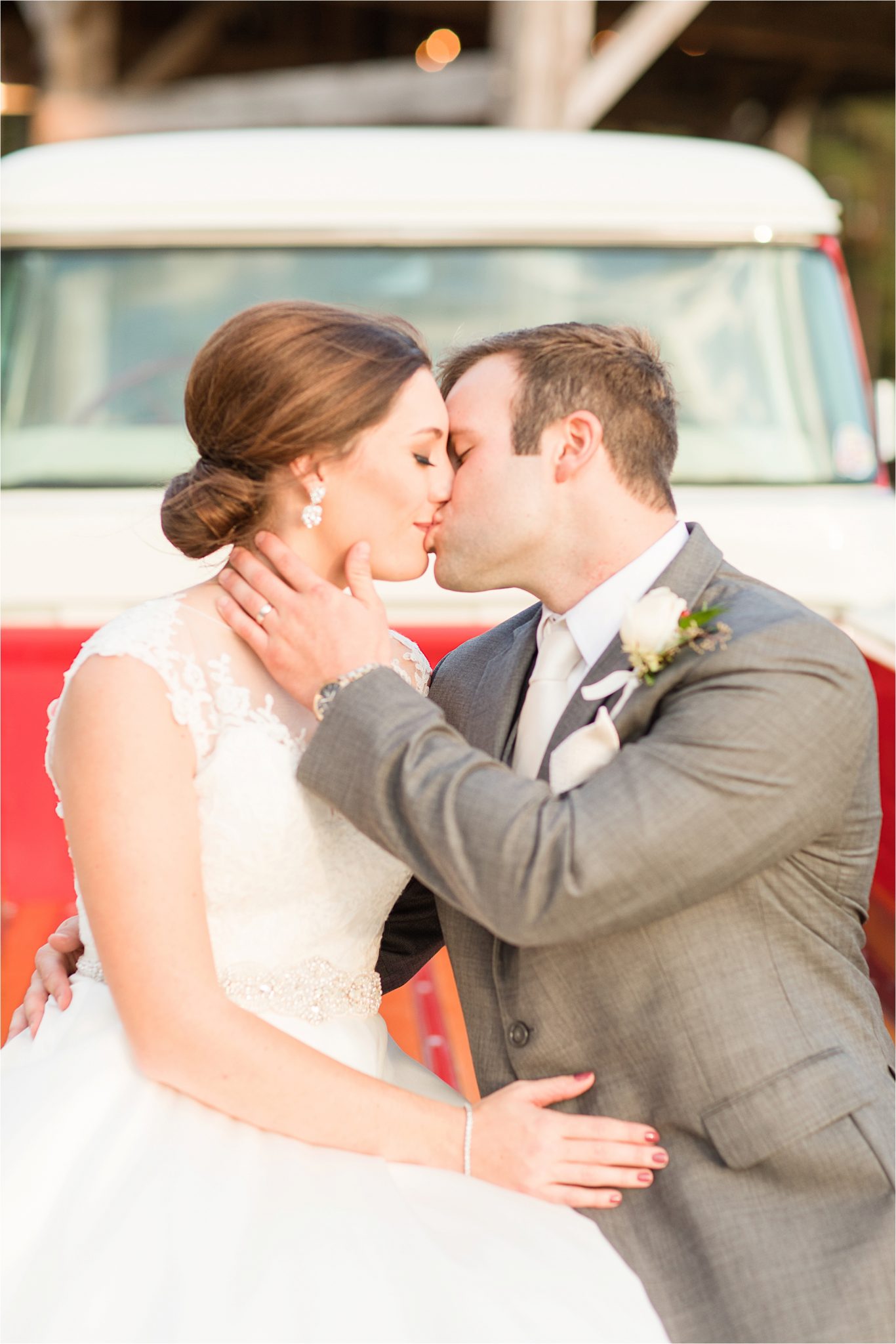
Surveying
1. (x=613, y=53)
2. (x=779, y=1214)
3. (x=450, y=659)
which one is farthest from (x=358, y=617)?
(x=613, y=53)

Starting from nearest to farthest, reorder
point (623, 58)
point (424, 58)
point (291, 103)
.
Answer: point (623, 58)
point (291, 103)
point (424, 58)

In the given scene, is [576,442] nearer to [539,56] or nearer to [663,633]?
[663,633]

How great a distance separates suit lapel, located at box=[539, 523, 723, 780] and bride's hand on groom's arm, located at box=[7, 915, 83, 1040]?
770 mm

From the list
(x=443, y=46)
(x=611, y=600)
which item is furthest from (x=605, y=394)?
(x=443, y=46)

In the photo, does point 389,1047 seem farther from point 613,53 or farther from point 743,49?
point 743,49

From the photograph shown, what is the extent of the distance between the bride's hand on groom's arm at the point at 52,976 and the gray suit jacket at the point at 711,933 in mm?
539

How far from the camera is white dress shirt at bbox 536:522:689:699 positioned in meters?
2.04

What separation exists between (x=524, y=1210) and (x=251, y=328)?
1.29 m

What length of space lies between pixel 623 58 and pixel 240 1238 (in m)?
6.34

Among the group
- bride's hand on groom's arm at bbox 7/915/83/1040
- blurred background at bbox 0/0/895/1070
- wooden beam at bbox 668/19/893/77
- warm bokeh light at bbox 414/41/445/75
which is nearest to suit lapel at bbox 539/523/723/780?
bride's hand on groom's arm at bbox 7/915/83/1040

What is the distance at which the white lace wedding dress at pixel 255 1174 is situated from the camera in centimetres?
153

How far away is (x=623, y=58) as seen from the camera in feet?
21.7

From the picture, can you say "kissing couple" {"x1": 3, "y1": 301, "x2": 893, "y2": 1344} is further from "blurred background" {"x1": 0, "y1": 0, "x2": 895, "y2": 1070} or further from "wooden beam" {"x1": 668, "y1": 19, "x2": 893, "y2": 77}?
"wooden beam" {"x1": 668, "y1": 19, "x2": 893, "y2": 77}

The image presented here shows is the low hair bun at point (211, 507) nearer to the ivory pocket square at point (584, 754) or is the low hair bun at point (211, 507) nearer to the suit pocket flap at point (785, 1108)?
the ivory pocket square at point (584, 754)
